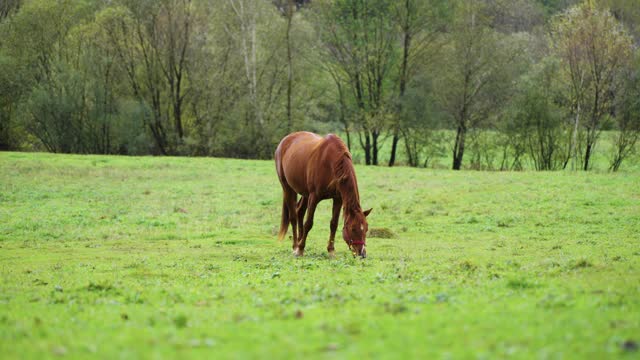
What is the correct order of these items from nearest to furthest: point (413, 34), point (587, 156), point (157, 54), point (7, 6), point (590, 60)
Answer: point (590, 60) < point (587, 156) < point (413, 34) < point (157, 54) < point (7, 6)

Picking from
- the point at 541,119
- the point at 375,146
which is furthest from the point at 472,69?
the point at 375,146

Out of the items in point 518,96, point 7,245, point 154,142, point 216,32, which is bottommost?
point 7,245

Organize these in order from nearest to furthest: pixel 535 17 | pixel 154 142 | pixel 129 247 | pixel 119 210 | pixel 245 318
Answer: pixel 245 318 < pixel 129 247 < pixel 119 210 < pixel 154 142 < pixel 535 17

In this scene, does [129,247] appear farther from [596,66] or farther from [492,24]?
[492,24]

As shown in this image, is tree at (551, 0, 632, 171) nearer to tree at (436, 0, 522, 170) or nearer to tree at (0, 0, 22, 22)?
tree at (436, 0, 522, 170)

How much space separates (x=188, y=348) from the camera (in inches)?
238

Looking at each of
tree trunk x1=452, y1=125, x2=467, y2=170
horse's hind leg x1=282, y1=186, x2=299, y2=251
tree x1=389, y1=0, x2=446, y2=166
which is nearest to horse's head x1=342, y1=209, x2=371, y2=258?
horse's hind leg x1=282, y1=186, x2=299, y2=251

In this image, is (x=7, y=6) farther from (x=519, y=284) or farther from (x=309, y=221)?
(x=519, y=284)

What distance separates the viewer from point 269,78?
5197 centimetres

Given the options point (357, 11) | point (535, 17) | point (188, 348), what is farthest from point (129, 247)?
point (535, 17)

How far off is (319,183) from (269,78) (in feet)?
126

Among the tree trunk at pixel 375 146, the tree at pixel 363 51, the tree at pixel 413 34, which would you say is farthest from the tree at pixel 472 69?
the tree trunk at pixel 375 146

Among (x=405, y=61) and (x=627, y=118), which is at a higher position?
(x=405, y=61)

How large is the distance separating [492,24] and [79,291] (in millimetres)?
→ 42889
